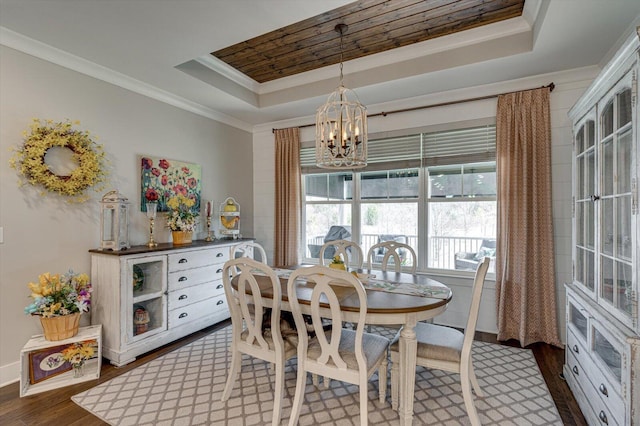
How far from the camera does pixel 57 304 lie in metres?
2.40

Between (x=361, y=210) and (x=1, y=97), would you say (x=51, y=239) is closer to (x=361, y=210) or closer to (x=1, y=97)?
(x=1, y=97)

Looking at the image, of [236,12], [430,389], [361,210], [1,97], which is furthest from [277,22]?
[430,389]

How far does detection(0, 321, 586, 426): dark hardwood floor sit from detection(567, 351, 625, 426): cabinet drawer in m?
0.16

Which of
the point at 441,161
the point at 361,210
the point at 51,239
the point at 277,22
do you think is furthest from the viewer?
the point at 361,210

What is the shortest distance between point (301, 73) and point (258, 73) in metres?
0.52

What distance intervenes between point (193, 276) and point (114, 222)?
0.96m

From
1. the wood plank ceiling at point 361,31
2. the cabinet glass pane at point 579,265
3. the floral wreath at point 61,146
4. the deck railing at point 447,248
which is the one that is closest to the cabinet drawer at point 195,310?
the floral wreath at point 61,146

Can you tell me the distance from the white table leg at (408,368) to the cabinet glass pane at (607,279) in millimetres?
1150

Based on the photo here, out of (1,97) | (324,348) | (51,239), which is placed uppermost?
(1,97)

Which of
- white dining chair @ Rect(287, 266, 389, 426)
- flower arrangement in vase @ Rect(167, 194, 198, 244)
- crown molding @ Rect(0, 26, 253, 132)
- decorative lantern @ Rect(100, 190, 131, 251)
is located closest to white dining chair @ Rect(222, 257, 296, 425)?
white dining chair @ Rect(287, 266, 389, 426)

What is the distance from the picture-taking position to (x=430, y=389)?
2344mm

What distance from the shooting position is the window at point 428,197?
353 cm

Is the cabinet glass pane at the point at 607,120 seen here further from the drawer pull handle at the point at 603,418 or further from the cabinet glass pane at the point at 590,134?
the drawer pull handle at the point at 603,418

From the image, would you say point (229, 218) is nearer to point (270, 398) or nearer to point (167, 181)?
point (167, 181)
